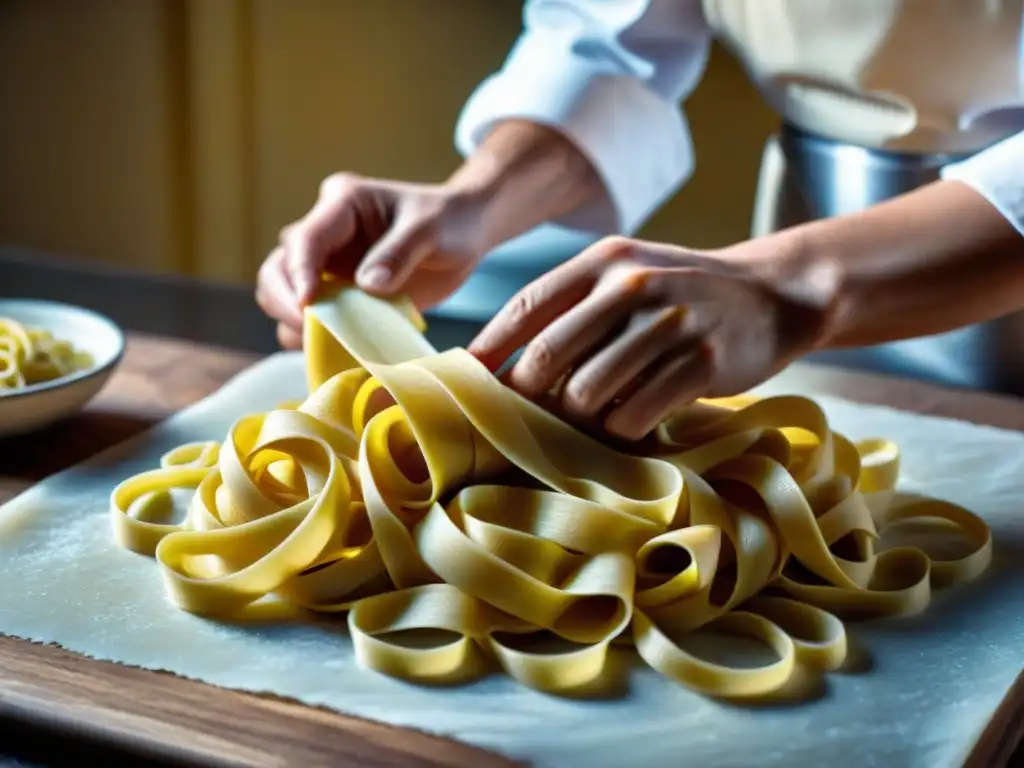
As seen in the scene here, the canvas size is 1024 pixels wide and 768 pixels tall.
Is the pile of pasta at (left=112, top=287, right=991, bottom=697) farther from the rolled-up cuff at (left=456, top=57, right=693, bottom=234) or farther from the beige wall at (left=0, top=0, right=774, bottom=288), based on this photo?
the beige wall at (left=0, top=0, right=774, bottom=288)

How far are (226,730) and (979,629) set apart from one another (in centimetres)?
54

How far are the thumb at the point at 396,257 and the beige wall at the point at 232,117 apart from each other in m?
1.43

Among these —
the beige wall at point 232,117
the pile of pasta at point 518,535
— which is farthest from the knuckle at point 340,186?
the beige wall at point 232,117

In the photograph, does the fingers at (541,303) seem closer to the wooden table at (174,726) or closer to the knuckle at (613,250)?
the knuckle at (613,250)

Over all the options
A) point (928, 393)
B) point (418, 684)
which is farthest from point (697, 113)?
point (418, 684)

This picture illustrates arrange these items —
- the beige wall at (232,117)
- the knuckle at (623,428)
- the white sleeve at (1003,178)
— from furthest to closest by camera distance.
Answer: the beige wall at (232,117) < the white sleeve at (1003,178) < the knuckle at (623,428)

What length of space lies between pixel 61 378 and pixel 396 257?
328 millimetres

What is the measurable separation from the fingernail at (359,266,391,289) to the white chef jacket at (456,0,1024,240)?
381mm

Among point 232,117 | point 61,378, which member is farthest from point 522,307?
point 232,117

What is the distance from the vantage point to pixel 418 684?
34.1 inches

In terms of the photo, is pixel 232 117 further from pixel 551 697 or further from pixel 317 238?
pixel 551 697

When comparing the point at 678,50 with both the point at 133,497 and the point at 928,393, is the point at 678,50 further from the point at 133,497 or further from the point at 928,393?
the point at 133,497

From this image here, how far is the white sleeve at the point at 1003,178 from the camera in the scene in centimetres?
112

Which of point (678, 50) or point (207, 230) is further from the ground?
point (678, 50)
